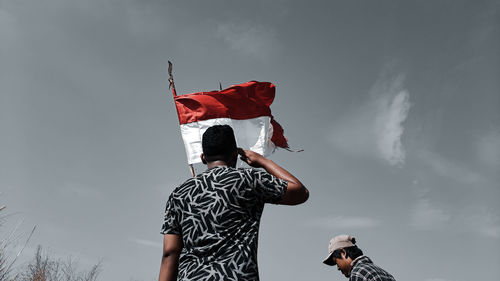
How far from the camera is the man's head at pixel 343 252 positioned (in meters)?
4.50

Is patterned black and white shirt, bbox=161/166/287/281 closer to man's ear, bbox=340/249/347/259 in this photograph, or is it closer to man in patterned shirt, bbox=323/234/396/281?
man in patterned shirt, bbox=323/234/396/281

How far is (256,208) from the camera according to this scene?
2.13 meters

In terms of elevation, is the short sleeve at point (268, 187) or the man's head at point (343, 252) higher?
the man's head at point (343, 252)

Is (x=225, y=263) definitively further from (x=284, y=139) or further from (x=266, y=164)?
(x=284, y=139)

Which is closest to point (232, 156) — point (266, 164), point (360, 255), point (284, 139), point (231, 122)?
point (266, 164)

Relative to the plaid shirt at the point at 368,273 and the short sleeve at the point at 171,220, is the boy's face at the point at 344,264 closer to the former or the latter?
the plaid shirt at the point at 368,273

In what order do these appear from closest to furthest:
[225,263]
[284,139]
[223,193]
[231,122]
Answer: [225,263], [223,193], [231,122], [284,139]

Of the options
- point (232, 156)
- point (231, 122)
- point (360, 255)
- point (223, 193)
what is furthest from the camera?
point (231, 122)

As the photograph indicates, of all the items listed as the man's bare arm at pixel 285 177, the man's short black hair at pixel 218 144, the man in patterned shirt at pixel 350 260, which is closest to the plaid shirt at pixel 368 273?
the man in patterned shirt at pixel 350 260

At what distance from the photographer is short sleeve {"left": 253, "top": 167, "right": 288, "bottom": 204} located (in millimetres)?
2070

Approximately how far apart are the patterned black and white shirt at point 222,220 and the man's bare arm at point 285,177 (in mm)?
55

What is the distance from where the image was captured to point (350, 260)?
4.48 metres

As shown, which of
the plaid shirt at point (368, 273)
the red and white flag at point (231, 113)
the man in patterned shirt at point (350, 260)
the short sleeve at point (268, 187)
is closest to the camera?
the short sleeve at point (268, 187)

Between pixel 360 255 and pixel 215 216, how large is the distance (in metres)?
3.01
